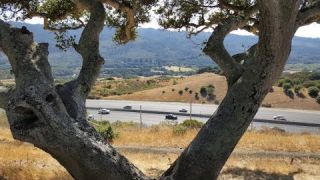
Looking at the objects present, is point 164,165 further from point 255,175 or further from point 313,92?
point 313,92

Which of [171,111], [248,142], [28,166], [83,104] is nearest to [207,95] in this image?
[171,111]

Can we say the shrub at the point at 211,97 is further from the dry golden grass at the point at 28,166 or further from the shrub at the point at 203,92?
the dry golden grass at the point at 28,166

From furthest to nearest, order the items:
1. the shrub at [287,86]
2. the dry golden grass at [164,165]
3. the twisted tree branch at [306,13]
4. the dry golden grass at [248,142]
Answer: the shrub at [287,86], the dry golden grass at [248,142], the dry golden grass at [164,165], the twisted tree branch at [306,13]

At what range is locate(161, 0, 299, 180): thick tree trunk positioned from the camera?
8.60 m

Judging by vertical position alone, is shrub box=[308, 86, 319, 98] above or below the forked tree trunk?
below

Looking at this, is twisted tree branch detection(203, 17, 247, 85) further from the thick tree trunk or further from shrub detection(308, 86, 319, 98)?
shrub detection(308, 86, 319, 98)

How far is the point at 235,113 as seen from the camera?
867 centimetres

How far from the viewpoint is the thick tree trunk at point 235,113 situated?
28.2 feet

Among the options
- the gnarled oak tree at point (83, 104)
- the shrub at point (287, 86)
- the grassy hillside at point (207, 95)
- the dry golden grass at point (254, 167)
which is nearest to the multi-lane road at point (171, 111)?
the grassy hillside at point (207, 95)

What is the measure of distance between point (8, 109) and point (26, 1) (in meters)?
6.49

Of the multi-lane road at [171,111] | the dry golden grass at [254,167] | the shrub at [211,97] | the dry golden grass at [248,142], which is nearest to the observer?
the dry golden grass at [254,167]

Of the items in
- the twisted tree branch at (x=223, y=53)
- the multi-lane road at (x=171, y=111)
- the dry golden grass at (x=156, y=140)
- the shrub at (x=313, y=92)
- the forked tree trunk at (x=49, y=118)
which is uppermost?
the twisted tree branch at (x=223, y=53)

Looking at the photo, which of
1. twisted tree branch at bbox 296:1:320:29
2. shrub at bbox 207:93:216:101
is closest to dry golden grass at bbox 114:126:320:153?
twisted tree branch at bbox 296:1:320:29

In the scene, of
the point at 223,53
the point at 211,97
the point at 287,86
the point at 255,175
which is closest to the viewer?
the point at 223,53
